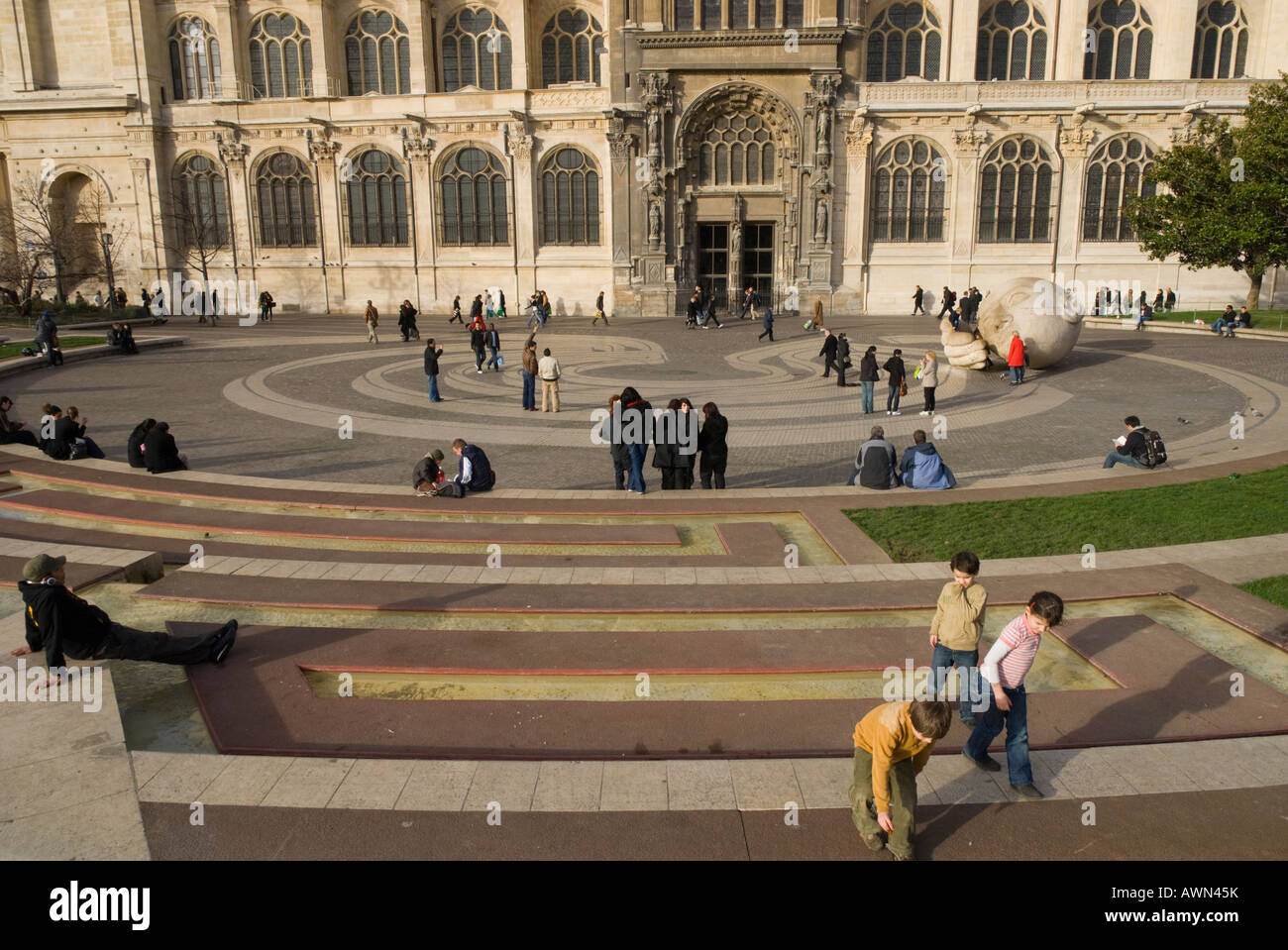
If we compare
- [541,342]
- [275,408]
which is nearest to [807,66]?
[541,342]

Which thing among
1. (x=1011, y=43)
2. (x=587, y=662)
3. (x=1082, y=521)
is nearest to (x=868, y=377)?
(x=1082, y=521)

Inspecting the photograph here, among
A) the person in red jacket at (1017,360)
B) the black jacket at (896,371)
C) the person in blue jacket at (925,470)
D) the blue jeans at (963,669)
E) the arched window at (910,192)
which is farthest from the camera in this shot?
the arched window at (910,192)

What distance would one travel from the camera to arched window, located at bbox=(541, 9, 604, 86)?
47.6 meters

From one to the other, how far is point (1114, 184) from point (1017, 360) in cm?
2587

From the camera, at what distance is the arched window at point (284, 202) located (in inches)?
1930

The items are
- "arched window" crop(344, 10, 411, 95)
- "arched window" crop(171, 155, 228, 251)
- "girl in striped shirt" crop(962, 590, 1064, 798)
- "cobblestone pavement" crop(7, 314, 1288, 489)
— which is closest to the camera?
"girl in striped shirt" crop(962, 590, 1064, 798)

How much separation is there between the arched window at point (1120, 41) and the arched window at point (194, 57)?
4525 cm

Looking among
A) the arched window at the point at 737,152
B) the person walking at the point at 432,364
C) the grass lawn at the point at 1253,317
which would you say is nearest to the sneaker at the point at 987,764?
the person walking at the point at 432,364

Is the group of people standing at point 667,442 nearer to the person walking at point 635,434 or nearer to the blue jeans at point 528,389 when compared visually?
the person walking at point 635,434

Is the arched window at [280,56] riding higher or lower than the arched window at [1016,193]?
higher

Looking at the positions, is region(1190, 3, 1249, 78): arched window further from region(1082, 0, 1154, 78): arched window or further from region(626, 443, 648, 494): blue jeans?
region(626, 443, 648, 494): blue jeans

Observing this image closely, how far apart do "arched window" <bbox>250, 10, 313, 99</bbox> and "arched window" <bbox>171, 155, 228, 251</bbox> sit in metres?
4.95

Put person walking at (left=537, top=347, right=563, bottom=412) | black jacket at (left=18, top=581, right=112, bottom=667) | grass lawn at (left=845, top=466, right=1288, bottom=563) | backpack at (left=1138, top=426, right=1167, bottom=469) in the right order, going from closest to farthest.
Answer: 1. black jacket at (left=18, top=581, right=112, bottom=667)
2. grass lawn at (left=845, top=466, right=1288, bottom=563)
3. backpack at (left=1138, top=426, right=1167, bottom=469)
4. person walking at (left=537, top=347, right=563, bottom=412)

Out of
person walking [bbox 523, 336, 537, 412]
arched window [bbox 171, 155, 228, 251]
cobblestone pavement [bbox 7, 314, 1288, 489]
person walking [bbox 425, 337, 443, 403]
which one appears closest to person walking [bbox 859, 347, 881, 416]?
cobblestone pavement [bbox 7, 314, 1288, 489]
